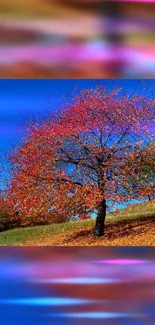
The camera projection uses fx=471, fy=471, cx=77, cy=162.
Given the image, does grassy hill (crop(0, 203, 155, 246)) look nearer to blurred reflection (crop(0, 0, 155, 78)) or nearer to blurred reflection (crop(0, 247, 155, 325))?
blurred reflection (crop(0, 247, 155, 325))

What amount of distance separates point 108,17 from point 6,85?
36.9 inches

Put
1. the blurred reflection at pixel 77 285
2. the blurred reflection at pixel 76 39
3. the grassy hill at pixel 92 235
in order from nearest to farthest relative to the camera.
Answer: the blurred reflection at pixel 77 285 → the blurred reflection at pixel 76 39 → the grassy hill at pixel 92 235

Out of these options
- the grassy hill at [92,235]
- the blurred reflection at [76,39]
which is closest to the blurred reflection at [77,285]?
the grassy hill at [92,235]

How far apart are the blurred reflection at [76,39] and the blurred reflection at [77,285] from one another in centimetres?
135

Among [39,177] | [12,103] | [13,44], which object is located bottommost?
[39,177]

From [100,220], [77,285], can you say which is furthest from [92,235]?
[77,285]

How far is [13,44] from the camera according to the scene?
326cm

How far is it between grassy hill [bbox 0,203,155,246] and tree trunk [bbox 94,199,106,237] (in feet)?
0.11

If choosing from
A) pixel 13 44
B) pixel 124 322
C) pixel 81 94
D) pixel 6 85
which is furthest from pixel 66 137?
pixel 124 322

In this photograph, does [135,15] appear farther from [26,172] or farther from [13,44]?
[26,172]

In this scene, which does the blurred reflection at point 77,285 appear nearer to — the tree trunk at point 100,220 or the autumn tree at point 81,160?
the tree trunk at point 100,220

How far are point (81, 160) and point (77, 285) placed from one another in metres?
1.02

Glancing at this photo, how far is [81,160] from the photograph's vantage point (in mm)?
3730

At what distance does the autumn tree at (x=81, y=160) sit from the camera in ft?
12.1
